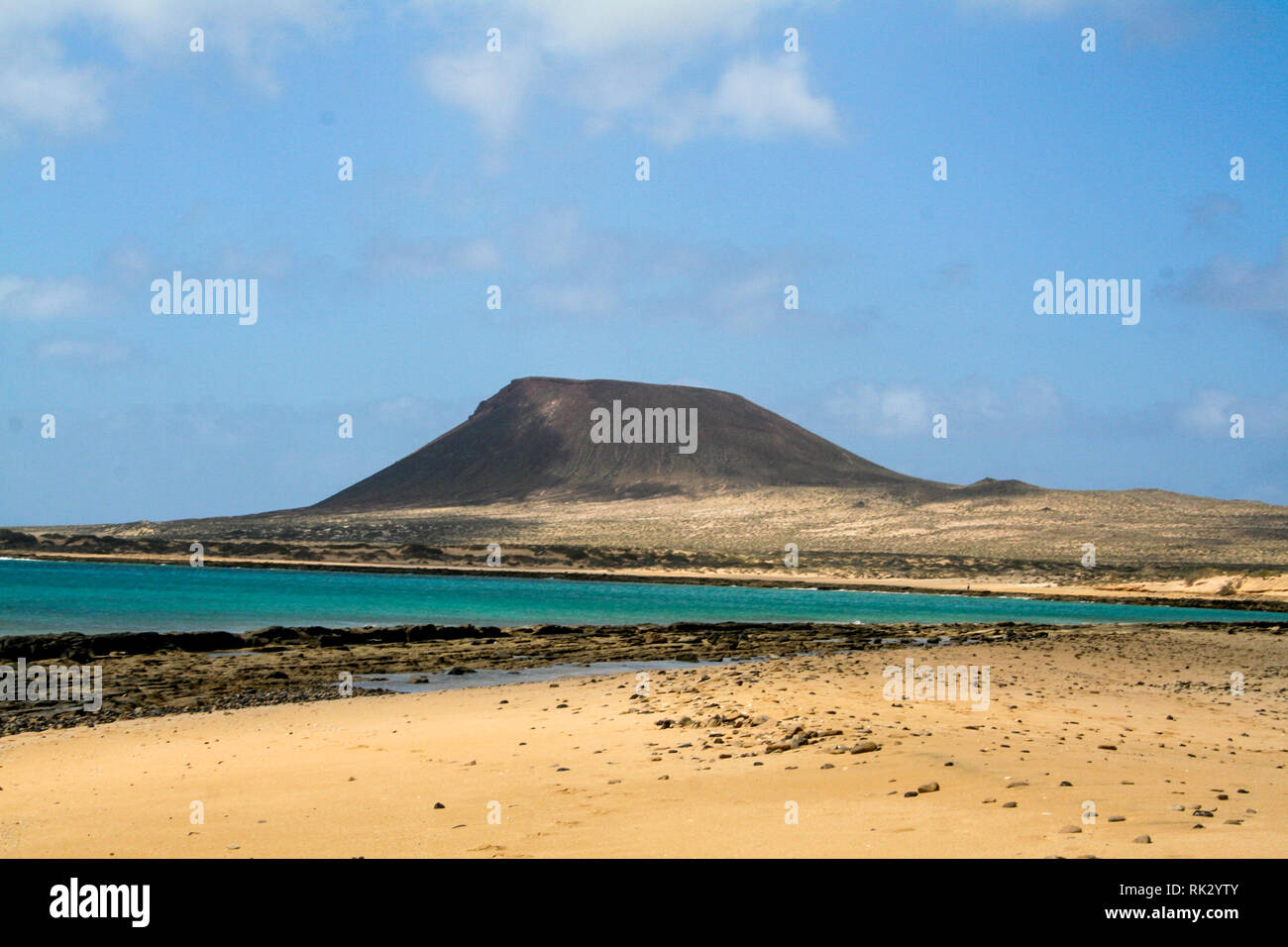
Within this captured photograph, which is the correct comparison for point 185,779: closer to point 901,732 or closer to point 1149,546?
point 901,732

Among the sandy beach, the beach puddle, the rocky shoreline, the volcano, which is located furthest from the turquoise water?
the volcano

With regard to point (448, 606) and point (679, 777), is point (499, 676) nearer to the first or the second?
point (679, 777)

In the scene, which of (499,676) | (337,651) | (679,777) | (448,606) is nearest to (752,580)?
(448,606)

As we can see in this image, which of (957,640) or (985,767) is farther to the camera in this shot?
(957,640)

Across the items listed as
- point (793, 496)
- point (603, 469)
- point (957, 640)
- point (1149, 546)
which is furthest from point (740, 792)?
point (603, 469)

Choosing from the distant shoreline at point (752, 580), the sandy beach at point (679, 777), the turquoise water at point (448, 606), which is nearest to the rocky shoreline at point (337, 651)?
the sandy beach at point (679, 777)
